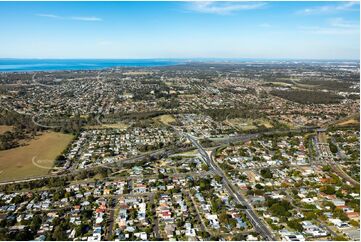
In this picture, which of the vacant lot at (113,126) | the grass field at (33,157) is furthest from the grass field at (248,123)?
the grass field at (33,157)

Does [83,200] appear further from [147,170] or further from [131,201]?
[147,170]

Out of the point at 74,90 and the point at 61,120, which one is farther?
the point at 74,90

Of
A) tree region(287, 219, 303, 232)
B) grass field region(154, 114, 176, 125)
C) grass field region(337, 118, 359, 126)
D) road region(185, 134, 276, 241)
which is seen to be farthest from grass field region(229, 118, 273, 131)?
tree region(287, 219, 303, 232)

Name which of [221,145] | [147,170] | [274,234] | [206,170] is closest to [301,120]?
[221,145]

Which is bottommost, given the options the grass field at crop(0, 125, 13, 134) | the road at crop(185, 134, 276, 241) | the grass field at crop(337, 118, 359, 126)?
the grass field at crop(337, 118, 359, 126)

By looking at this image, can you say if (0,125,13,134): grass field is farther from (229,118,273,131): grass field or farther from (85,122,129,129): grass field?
(229,118,273,131): grass field

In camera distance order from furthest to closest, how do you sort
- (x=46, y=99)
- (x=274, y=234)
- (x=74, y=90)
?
(x=74, y=90) < (x=46, y=99) < (x=274, y=234)
